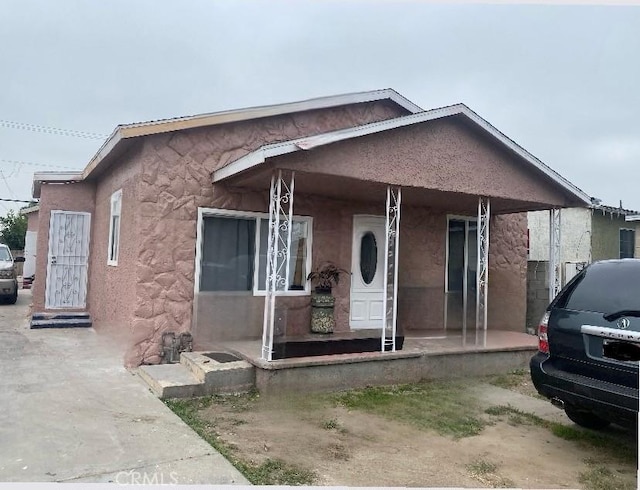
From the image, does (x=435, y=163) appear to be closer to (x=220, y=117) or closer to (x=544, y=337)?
(x=220, y=117)

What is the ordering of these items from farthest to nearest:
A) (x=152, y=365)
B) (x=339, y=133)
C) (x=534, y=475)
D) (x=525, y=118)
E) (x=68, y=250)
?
(x=525, y=118), (x=68, y=250), (x=152, y=365), (x=339, y=133), (x=534, y=475)

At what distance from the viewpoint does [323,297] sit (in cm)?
832

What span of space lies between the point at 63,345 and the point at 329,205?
16.6 feet

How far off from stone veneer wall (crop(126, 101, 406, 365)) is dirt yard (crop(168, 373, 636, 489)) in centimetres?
190

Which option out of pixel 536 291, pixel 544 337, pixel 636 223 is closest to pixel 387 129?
pixel 544 337

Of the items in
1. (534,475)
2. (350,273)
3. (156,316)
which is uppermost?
(350,273)

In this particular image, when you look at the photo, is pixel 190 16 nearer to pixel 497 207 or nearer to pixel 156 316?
pixel 156 316

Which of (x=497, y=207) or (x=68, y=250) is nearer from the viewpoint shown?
(x=497, y=207)

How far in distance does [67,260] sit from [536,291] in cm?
1050

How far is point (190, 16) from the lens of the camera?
5891 mm

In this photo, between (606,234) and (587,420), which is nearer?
(587,420)

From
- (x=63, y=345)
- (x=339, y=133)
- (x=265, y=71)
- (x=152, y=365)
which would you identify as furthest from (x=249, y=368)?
(x=265, y=71)

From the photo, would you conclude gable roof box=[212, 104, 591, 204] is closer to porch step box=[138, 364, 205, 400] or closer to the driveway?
porch step box=[138, 364, 205, 400]

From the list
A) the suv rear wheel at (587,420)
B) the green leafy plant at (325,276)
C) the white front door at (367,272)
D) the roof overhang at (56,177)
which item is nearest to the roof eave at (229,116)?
the roof overhang at (56,177)
